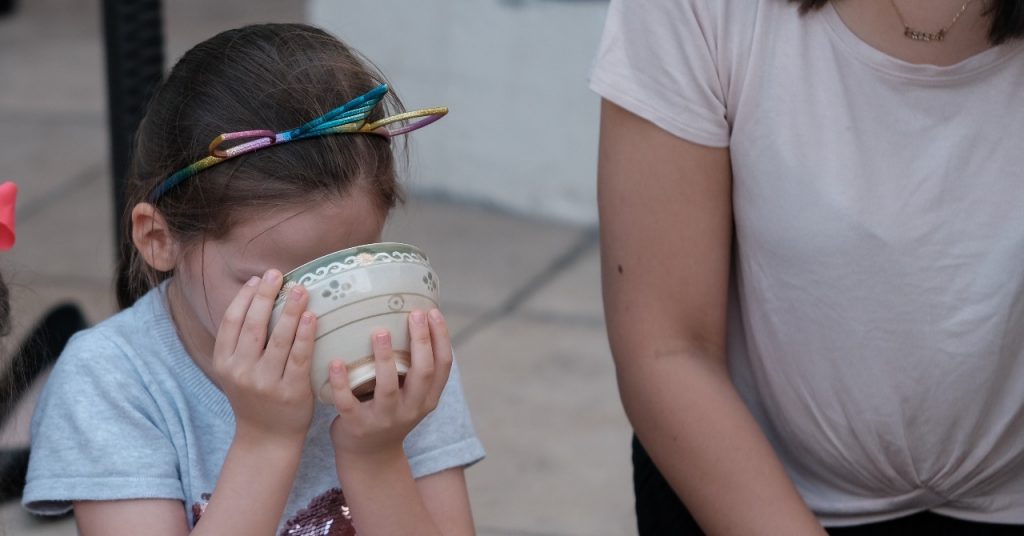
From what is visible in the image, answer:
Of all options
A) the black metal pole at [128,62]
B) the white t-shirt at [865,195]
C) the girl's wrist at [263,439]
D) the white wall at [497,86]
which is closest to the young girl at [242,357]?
the girl's wrist at [263,439]

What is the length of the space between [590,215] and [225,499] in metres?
3.63

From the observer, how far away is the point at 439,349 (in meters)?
1.53

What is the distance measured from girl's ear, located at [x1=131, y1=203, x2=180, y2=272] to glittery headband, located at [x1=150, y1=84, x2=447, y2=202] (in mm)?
23

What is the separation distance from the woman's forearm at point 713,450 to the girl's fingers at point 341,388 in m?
0.49

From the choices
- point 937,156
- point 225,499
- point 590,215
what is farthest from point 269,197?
point 590,215

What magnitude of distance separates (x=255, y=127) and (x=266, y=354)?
32 centimetres

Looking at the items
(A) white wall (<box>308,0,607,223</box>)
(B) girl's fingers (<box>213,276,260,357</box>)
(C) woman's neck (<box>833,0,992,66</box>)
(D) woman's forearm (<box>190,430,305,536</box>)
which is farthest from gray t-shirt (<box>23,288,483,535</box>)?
(A) white wall (<box>308,0,607,223</box>)

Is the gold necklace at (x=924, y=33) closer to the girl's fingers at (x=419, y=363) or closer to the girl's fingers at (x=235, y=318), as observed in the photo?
the girl's fingers at (x=419, y=363)

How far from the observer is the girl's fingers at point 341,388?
1464 mm

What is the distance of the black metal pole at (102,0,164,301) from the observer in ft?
9.19

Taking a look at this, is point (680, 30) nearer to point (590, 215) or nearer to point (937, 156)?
point (937, 156)

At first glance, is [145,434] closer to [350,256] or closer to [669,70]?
[350,256]

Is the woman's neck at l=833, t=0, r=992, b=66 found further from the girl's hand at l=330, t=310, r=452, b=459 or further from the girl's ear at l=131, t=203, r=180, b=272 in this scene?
the girl's ear at l=131, t=203, r=180, b=272

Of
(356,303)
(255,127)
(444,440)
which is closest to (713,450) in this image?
(444,440)
